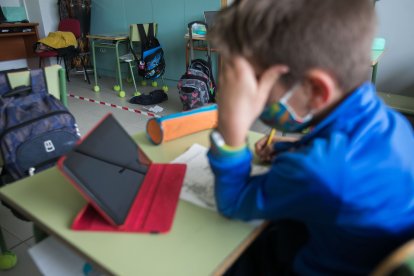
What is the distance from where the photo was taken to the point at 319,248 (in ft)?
2.28

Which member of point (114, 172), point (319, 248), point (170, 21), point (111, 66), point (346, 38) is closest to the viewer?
point (346, 38)

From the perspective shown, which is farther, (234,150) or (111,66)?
(111,66)

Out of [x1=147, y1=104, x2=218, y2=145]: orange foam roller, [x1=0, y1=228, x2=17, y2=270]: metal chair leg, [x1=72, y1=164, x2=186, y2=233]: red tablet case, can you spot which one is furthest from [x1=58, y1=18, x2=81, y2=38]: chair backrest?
[x1=72, y1=164, x2=186, y2=233]: red tablet case

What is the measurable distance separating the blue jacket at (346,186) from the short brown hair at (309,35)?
0.27ft

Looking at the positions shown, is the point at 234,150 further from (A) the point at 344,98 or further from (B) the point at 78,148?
(B) the point at 78,148

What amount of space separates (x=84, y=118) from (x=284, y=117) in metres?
3.19

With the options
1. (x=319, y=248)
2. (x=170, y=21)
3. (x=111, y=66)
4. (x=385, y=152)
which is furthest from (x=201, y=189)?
(x=111, y=66)

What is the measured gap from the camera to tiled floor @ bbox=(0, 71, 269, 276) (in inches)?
63.1

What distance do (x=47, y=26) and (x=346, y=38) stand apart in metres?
6.16

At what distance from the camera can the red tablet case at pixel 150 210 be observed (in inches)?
28.6

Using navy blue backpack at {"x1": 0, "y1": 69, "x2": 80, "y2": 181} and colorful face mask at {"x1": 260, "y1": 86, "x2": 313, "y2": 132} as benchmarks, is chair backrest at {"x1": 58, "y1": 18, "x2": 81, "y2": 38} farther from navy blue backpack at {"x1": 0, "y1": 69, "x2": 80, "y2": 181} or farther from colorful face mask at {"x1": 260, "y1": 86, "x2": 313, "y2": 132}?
colorful face mask at {"x1": 260, "y1": 86, "x2": 313, "y2": 132}

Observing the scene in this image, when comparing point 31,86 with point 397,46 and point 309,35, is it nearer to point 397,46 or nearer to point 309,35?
point 309,35

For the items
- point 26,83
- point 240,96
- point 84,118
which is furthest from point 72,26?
point 240,96

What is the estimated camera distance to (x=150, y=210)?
0.78 meters
